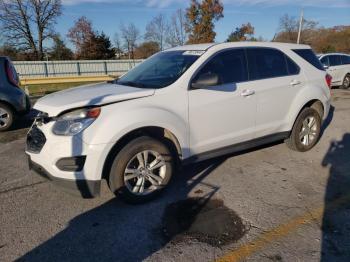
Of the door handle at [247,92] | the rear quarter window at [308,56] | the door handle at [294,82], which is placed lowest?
the door handle at [247,92]

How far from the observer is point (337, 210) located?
345 centimetres

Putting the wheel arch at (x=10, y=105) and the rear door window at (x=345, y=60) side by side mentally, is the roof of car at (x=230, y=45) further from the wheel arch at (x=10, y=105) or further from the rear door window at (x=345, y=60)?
the rear door window at (x=345, y=60)

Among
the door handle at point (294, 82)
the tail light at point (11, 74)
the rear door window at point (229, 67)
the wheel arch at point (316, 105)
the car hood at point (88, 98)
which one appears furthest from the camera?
the tail light at point (11, 74)

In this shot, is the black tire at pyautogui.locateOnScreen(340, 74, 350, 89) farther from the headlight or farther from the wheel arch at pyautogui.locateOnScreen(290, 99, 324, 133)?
the headlight

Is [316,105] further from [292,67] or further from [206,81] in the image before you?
[206,81]

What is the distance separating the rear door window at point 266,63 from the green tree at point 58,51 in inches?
1767

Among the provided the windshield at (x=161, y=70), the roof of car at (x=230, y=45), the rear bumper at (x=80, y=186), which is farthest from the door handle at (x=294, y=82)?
the rear bumper at (x=80, y=186)

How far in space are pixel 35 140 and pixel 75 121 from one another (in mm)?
674

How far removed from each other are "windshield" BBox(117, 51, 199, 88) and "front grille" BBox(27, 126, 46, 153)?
132 centimetres

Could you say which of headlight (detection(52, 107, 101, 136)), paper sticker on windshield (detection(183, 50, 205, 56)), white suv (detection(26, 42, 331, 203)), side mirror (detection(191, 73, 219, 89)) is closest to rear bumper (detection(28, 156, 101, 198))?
white suv (detection(26, 42, 331, 203))

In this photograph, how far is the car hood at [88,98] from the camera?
10.8 ft

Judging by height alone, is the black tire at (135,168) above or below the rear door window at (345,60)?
below

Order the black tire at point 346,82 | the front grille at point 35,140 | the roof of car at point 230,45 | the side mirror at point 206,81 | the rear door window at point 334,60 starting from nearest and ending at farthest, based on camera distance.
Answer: the front grille at point 35,140 < the side mirror at point 206,81 < the roof of car at point 230,45 < the rear door window at point 334,60 < the black tire at point 346,82

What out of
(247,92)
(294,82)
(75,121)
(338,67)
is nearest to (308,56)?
(294,82)
